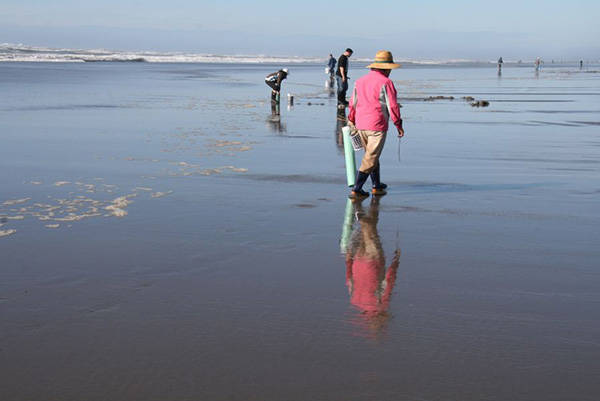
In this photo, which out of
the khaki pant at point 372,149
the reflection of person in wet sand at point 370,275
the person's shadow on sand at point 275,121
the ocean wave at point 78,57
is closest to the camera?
the reflection of person in wet sand at point 370,275

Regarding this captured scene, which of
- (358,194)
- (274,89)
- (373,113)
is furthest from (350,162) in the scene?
(274,89)

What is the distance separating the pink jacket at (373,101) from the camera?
8.90m

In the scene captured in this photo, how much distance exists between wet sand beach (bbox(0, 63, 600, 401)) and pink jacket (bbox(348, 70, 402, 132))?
0.91 meters

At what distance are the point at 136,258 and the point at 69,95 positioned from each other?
2276 cm

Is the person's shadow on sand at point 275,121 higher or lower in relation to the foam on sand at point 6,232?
higher

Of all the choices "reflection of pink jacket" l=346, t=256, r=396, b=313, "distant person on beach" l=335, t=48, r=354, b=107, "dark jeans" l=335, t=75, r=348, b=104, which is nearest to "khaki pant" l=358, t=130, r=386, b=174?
"reflection of pink jacket" l=346, t=256, r=396, b=313

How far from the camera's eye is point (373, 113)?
902 centimetres

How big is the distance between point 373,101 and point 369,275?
12.6ft

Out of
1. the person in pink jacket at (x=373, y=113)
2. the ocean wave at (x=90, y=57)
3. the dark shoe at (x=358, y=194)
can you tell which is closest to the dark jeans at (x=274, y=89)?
the person in pink jacket at (x=373, y=113)

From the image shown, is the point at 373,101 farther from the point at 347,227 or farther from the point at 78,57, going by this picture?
the point at 78,57

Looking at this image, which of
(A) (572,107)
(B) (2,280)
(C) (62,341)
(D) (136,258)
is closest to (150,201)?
(D) (136,258)

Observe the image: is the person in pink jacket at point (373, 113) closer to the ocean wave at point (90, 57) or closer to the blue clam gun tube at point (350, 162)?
the blue clam gun tube at point (350, 162)

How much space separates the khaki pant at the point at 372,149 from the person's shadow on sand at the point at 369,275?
1.30 m

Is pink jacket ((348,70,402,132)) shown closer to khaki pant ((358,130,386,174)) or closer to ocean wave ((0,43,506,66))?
khaki pant ((358,130,386,174))
